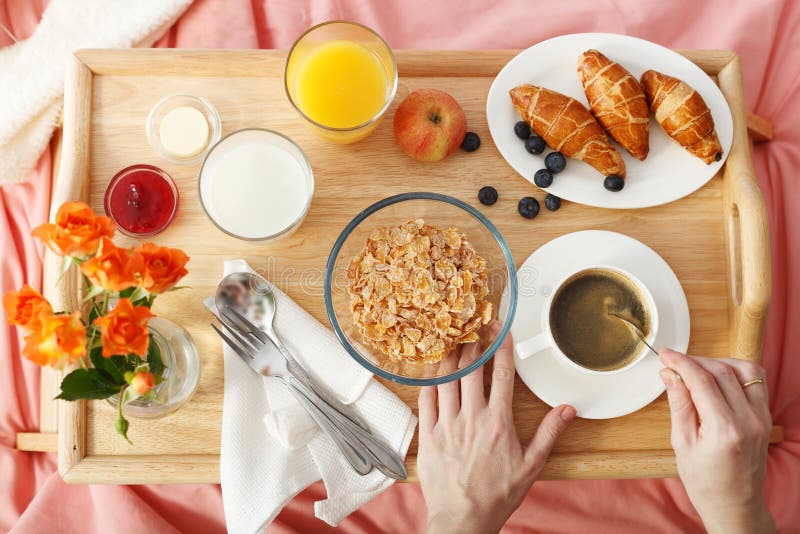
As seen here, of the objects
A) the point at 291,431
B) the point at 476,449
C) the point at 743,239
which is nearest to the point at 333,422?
the point at 291,431

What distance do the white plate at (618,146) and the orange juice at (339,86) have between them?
0.19 meters

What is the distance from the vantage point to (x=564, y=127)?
0.97 m

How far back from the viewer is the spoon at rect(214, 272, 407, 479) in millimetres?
923

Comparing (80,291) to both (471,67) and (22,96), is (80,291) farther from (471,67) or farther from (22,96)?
(471,67)

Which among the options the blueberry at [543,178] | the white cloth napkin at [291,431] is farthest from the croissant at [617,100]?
the white cloth napkin at [291,431]

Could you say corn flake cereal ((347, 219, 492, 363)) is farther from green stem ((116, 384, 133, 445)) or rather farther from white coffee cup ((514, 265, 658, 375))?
green stem ((116, 384, 133, 445))

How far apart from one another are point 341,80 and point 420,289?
36cm

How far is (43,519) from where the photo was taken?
1189mm

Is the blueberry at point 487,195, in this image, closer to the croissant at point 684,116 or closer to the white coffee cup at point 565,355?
the white coffee cup at point 565,355

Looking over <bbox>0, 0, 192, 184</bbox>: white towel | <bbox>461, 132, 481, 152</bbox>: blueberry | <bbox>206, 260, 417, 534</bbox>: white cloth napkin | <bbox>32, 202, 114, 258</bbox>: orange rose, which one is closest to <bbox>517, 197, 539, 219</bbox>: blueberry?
<bbox>461, 132, 481, 152</bbox>: blueberry

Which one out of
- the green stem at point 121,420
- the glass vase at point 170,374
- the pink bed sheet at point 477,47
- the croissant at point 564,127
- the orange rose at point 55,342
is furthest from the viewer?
the pink bed sheet at point 477,47

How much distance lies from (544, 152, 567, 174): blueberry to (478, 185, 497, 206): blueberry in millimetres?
94

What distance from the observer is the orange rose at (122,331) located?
63cm

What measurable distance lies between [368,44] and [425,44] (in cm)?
43
